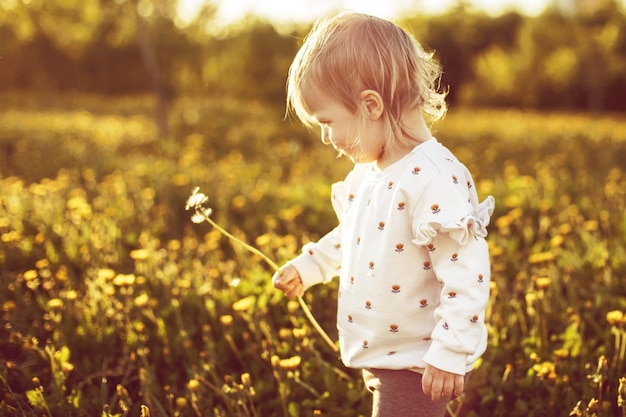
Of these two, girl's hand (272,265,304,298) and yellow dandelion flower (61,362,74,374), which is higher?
girl's hand (272,265,304,298)

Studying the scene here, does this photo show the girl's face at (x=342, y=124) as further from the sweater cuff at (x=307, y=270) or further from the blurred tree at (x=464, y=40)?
the blurred tree at (x=464, y=40)

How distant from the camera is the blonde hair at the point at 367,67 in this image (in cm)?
175

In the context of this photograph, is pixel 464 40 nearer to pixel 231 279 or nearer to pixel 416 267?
pixel 231 279

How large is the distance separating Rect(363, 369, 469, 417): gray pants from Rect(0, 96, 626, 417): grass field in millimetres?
499

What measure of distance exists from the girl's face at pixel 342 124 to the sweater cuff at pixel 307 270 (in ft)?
1.67

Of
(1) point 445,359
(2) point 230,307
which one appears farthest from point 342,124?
(2) point 230,307

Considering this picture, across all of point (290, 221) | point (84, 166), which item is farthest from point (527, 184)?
point (84, 166)

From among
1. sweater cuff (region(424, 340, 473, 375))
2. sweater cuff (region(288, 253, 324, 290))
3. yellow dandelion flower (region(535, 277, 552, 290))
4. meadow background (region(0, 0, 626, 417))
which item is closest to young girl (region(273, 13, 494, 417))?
sweater cuff (region(424, 340, 473, 375))

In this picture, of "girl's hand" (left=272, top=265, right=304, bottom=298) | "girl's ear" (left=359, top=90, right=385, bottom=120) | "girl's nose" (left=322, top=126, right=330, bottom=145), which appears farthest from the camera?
"girl's hand" (left=272, top=265, right=304, bottom=298)

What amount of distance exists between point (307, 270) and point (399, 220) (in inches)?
20.2

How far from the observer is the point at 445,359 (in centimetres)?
165

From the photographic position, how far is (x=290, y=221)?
455 centimetres

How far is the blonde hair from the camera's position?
5.73 feet

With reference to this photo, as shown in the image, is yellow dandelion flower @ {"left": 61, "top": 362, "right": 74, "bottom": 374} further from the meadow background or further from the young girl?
the young girl
